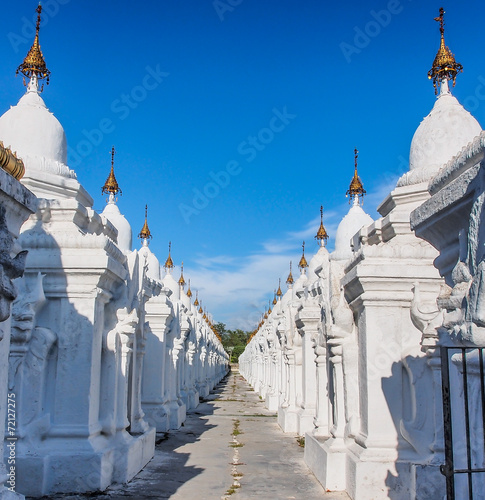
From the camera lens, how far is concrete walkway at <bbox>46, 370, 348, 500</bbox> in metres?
7.71

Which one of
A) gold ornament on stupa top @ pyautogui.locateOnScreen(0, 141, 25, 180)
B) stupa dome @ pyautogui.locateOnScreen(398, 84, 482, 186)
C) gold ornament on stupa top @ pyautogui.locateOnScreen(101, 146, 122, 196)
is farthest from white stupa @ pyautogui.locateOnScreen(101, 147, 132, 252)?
gold ornament on stupa top @ pyautogui.locateOnScreen(0, 141, 25, 180)

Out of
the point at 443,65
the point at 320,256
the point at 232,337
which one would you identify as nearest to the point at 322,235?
the point at 320,256

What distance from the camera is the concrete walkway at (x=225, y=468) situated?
7715 millimetres

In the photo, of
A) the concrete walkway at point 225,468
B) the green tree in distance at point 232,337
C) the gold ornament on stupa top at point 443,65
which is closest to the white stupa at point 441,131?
the gold ornament on stupa top at point 443,65

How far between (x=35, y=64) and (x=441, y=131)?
672 cm

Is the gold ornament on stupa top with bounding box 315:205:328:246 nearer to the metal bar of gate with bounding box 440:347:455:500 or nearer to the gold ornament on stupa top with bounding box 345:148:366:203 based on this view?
→ the gold ornament on stupa top with bounding box 345:148:366:203

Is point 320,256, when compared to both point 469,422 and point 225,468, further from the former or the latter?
point 469,422

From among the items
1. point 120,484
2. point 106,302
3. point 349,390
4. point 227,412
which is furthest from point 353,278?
point 227,412

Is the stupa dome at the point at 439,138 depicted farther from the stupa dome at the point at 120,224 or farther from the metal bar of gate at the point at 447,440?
the stupa dome at the point at 120,224

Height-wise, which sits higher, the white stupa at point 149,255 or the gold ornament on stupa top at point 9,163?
the white stupa at point 149,255

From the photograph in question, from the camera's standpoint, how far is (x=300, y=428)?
13.6 meters

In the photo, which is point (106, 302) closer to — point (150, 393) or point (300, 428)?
point (150, 393)

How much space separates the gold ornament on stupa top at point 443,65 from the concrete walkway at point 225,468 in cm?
617

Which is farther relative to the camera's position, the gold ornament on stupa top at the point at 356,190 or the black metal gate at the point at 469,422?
the gold ornament on stupa top at the point at 356,190
